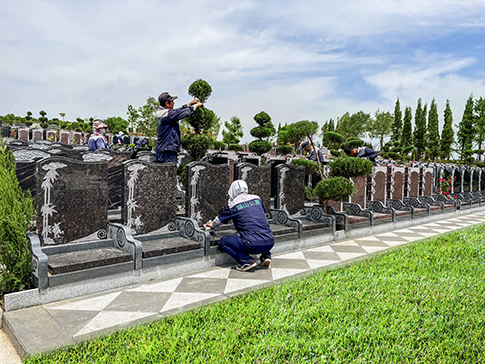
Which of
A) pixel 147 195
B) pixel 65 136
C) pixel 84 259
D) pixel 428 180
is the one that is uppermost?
pixel 65 136

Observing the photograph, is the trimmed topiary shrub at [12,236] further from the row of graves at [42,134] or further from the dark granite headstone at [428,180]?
the row of graves at [42,134]

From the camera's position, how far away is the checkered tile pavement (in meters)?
3.55

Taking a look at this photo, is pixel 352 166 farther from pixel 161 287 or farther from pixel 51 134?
pixel 51 134

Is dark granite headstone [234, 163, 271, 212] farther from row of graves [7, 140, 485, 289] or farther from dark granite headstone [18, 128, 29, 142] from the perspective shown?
dark granite headstone [18, 128, 29, 142]

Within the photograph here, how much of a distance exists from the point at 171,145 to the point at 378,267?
4249 millimetres

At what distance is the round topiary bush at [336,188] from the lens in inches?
315

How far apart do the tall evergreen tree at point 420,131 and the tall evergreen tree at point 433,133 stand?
0.94 m

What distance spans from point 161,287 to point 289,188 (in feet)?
14.1

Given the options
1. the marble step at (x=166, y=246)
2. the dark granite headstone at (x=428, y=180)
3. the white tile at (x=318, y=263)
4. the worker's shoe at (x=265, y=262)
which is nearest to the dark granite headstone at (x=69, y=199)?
the marble step at (x=166, y=246)

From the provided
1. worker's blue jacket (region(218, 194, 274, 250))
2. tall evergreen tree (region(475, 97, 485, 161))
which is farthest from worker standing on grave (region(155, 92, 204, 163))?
tall evergreen tree (region(475, 97, 485, 161))

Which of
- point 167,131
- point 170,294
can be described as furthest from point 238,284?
point 167,131

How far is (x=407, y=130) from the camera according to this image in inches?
2354

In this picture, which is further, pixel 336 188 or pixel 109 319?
pixel 336 188

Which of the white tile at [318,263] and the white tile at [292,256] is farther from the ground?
the white tile at [292,256]
